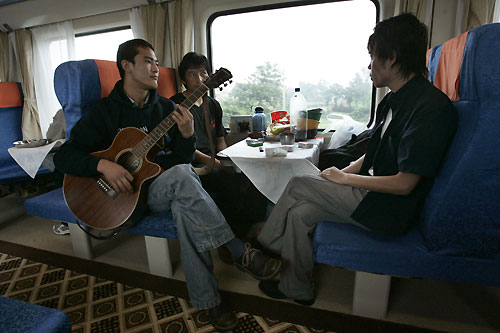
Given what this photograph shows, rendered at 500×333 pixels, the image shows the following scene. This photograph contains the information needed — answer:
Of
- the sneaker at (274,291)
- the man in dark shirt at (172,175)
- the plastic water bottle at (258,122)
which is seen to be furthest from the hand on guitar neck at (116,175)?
the plastic water bottle at (258,122)

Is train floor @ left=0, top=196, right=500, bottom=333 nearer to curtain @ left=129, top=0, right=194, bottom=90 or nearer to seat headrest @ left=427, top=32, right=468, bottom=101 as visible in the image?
seat headrest @ left=427, top=32, right=468, bottom=101

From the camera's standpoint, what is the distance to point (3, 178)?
2.51 metres

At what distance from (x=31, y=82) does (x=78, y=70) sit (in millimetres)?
3433

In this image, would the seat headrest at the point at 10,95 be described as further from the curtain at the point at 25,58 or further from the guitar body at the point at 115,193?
the guitar body at the point at 115,193

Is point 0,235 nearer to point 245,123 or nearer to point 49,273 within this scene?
point 49,273

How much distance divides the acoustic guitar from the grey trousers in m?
0.71

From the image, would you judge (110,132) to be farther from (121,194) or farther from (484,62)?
(484,62)

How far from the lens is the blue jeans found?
4.57ft

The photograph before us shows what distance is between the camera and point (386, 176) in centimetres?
119

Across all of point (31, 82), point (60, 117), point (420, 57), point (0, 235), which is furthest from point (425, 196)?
point (31, 82)

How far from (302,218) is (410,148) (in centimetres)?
59

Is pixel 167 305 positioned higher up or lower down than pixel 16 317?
lower down

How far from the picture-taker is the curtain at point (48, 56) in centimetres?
399

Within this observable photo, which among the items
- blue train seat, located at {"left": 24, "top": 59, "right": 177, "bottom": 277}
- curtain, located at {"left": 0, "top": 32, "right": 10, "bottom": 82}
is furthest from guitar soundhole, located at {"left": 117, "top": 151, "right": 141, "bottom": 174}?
curtain, located at {"left": 0, "top": 32, "right": 10, "bottom": 82}
